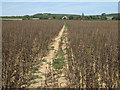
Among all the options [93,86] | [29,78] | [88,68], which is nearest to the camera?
[93,86]

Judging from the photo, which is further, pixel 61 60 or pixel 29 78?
pixel 61 60

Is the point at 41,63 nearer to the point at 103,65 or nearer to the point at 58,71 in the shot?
the point at 58,71

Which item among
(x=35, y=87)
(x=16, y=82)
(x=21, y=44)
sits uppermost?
(x=21, y=44)

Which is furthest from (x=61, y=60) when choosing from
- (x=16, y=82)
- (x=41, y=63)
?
(x=16, y=82)

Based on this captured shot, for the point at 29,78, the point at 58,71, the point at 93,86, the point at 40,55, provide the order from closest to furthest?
the point at 93,86 < the point at 29,78 < the point at 58,71 < the point at 40,55

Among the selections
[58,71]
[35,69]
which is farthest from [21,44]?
[58,71]

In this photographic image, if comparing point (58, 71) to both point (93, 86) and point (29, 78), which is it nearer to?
point (29, 78)

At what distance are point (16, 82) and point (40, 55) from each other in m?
3.50

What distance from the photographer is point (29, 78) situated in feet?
14.3

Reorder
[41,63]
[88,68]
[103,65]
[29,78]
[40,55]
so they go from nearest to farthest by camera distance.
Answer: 1. [88,68]
2. [29,78]
3. [103,65]
4. [41,63]
5. [40,55]

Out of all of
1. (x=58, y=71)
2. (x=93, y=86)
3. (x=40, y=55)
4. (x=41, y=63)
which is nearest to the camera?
(x=93, y=86)

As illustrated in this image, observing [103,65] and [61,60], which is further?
[61,60]

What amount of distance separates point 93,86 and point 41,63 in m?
3.04

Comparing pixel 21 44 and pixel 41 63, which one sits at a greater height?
pixel 21 44
